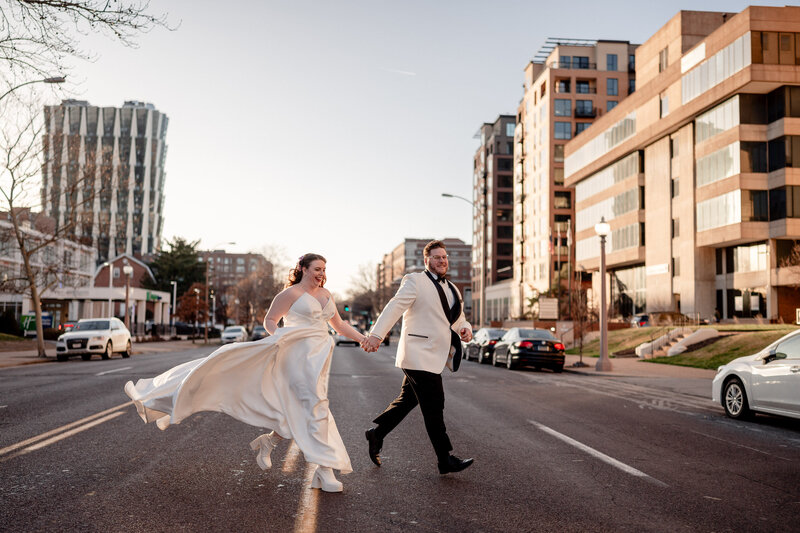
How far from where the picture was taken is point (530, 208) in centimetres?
9019

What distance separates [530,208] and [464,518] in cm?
8752

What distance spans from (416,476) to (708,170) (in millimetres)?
47636

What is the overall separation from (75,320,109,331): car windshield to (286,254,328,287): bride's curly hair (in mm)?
24865

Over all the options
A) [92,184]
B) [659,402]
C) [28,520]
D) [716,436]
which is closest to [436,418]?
[28,520]

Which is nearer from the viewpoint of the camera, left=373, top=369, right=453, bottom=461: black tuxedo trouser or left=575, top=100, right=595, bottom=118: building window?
left=373, top=369, right=453, bottom=461: black tuxedo trouser

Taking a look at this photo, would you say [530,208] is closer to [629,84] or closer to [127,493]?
[629,84]

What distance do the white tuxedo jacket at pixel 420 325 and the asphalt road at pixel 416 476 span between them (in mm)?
1041

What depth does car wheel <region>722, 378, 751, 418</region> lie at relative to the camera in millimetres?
10953

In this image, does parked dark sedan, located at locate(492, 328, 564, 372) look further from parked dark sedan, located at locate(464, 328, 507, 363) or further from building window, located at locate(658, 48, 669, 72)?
building window, located at locate(658, 48, 669, 72)

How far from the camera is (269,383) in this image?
5879mm

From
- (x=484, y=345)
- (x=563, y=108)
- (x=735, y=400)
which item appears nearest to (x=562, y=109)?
(x=563, y=108)

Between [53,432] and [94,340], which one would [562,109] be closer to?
[94,340]

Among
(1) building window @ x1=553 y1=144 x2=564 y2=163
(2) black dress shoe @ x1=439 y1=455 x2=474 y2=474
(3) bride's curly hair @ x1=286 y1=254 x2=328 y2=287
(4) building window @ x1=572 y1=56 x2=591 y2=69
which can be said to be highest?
(4) building window @ x1=572 y1=56 x2=591 y2=69

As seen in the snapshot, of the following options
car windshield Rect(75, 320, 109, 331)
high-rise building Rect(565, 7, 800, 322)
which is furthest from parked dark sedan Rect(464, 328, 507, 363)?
high-rise building Rect(565, 7, 800, 322)
